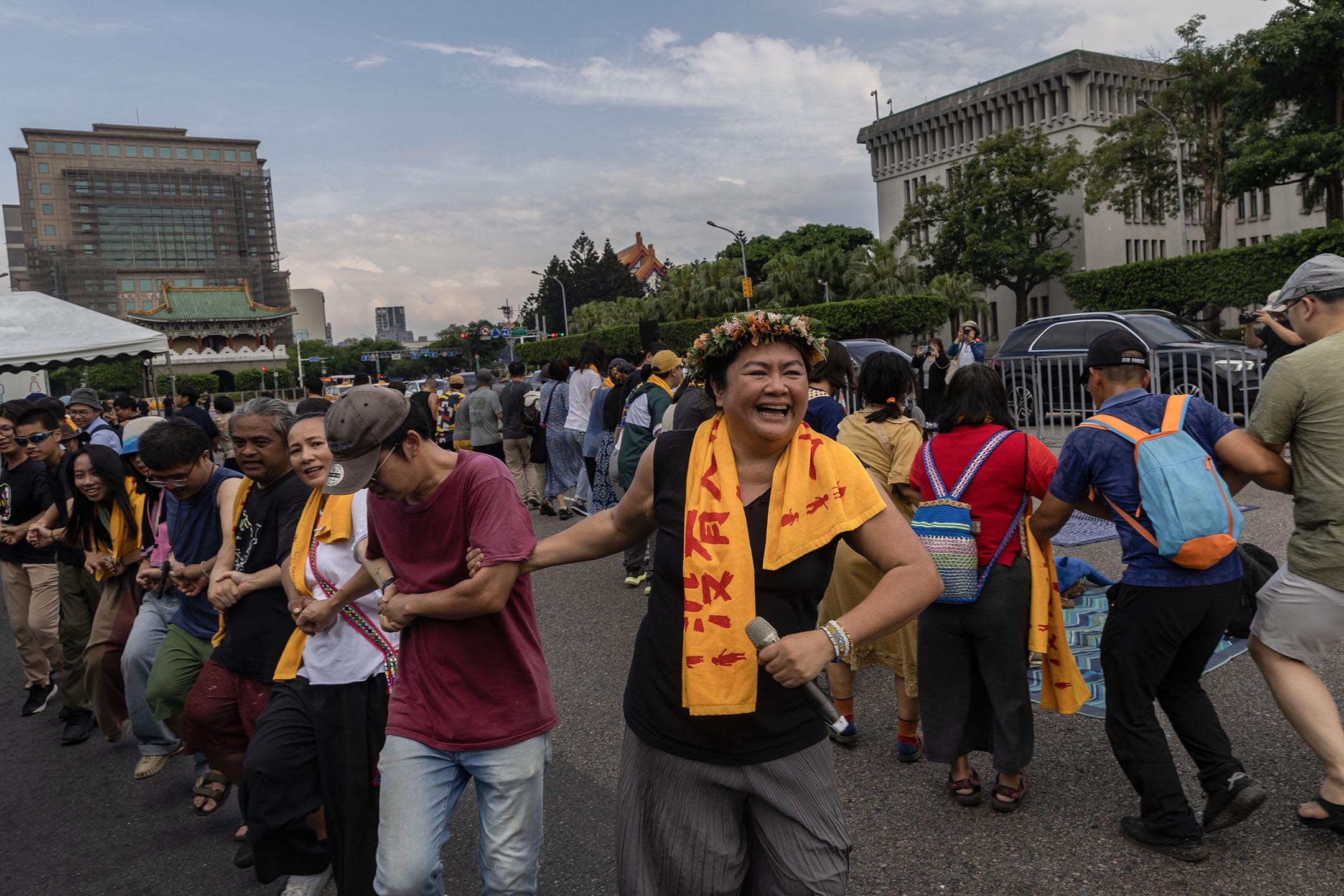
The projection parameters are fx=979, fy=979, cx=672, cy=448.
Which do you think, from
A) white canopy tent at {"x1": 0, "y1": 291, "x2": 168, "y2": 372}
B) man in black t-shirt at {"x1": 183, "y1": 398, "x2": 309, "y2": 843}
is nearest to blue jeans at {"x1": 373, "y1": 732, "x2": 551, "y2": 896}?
man in black t-shirt at {"x1": 183, "y1": 398, "x2": 309, "y2": 843}

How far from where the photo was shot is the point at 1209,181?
42.5m

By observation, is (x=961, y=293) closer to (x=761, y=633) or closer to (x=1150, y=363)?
(x=1150, y=363)

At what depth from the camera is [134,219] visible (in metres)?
120

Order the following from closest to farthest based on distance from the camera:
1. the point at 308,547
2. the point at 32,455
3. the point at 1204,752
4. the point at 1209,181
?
the point at 308,547
the point at 1204,752
the point at 32,455
the point at 1209,181

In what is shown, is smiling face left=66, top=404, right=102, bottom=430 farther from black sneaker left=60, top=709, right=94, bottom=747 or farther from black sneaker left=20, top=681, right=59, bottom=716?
black sneaker left=60, top=709, right=94, bottom=747

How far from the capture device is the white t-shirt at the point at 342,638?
125 inches

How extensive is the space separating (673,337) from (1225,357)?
39.2 meters

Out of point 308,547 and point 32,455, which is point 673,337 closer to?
point 32,455

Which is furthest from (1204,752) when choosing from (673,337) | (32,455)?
(673,337)

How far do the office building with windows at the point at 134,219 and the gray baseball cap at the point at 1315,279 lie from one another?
12766 centimetres

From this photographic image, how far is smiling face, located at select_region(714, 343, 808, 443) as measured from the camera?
230cm

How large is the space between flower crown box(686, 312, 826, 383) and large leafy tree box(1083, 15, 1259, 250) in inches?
1566

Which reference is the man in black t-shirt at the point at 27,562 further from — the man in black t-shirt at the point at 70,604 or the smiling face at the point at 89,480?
the smiling face at the point at 89,480

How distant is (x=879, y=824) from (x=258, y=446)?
2843mm
